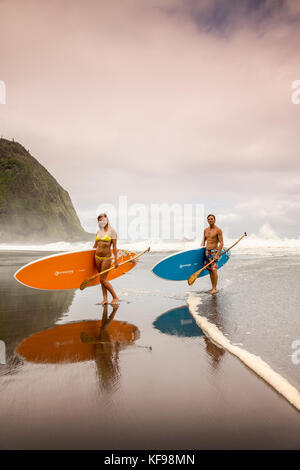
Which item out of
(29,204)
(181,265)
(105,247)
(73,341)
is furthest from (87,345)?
(29,204)

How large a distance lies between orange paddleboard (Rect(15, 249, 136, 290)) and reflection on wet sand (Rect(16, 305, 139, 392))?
1.85 m

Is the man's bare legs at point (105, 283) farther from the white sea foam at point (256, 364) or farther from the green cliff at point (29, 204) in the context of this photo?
the green cliff at point (29, 204)

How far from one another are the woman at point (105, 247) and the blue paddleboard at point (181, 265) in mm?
1923

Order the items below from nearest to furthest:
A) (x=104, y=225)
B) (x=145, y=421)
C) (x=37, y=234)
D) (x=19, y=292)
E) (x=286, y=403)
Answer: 1. (x=145, y=421)
2. (x=286, y=403)
3. (x=104, y=225)
4. (x=19, y=292)
5. (x=37, y=234)

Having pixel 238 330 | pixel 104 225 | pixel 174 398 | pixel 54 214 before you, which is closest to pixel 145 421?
pixel 174 398

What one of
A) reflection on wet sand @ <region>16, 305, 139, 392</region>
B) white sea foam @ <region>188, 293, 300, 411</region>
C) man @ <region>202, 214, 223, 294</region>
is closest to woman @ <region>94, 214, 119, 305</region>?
reflection on wet sand @ <region>16, 305, 139, 392</region>

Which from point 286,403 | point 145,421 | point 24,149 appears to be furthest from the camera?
point 24,149

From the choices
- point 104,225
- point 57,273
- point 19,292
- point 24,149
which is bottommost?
point 19,292

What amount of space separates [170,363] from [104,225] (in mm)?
3512

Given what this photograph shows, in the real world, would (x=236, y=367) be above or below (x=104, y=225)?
below

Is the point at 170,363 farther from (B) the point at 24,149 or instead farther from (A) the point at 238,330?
(B) the point at 24,149

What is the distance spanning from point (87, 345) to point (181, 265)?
466cm

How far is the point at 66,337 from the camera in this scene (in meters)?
3.92
